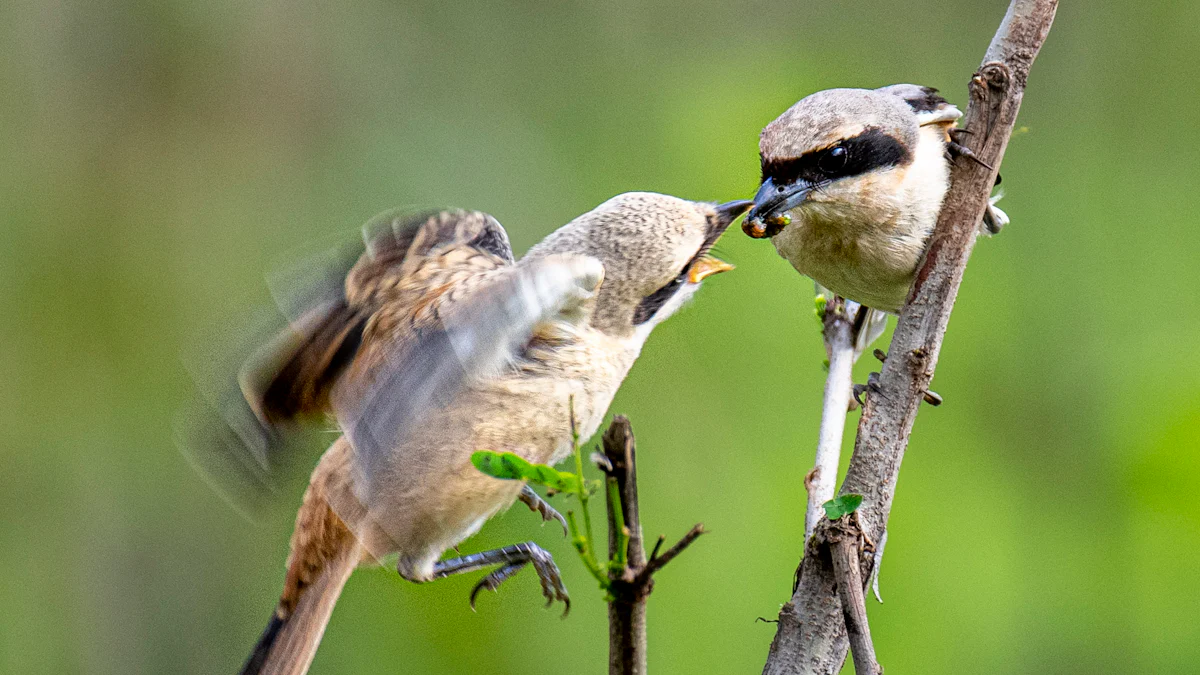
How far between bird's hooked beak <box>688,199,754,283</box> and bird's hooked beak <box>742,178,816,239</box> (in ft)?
0.18

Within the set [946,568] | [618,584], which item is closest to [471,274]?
[618,584]

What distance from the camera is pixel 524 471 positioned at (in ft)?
6.46

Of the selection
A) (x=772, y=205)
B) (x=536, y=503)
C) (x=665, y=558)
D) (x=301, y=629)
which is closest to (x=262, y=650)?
(x=301, y=629)

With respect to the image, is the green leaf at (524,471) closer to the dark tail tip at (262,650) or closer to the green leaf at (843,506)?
the green leaf at (843,506)

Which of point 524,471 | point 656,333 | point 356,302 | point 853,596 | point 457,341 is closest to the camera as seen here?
point 853,596

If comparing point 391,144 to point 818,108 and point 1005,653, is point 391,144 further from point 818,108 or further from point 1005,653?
point 1005,653

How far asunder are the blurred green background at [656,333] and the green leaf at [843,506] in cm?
232

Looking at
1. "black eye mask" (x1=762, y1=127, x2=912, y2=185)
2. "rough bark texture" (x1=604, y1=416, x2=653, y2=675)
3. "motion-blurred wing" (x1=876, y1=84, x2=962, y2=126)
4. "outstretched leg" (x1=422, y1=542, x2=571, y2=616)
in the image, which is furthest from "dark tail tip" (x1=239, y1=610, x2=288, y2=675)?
"motion-blurred wing" (x1=876, y1=84, x2=962, y2=126)

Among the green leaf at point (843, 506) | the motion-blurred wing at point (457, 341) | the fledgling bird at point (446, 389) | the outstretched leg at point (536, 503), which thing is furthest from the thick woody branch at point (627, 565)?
the outstretched leg at point (536, 503)

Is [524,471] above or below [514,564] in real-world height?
above

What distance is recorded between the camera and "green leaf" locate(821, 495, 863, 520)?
171cm

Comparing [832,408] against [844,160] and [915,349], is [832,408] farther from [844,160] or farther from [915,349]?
[844,160]

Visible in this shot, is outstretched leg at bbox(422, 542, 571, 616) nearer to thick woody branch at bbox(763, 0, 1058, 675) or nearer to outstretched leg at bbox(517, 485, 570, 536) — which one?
outstretched leg at bbox(517, 485, 570, 536)

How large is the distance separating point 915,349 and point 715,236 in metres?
0.85
